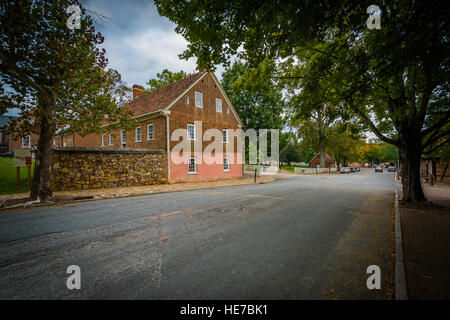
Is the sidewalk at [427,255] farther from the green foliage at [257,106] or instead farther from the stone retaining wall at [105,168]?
the green foliage at [257,106]

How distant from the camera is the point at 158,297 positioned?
97.5 inches

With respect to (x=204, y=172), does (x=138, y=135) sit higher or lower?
higher

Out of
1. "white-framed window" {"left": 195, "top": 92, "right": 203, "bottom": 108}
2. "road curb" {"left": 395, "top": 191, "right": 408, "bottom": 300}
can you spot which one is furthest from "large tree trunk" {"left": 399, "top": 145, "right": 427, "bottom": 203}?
"white-framed window" {"left": 195, "top": 92, "right": 203, "bottom": 108}

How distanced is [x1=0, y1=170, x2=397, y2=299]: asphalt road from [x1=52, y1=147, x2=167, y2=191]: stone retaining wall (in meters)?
5.58

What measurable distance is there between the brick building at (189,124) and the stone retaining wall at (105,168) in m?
1.21

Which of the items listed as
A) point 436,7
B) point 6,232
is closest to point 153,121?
point 6,232

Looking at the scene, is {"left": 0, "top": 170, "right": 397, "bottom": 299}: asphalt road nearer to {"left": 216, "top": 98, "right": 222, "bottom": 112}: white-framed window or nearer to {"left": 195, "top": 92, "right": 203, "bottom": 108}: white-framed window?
{"left": 195, "top": 92, "right": 203, "bottom": 108}: white-framed window

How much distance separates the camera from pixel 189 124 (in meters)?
18.4

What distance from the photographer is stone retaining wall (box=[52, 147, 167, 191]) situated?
38.3 ft

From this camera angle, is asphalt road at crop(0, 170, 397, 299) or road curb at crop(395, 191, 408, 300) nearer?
road curb at crop(395, 191, 408, 300)

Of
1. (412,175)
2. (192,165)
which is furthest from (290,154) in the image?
(412,175)

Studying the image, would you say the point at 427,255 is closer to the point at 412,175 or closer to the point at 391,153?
the point at 412,175

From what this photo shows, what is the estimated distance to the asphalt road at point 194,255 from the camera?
8.77 feet

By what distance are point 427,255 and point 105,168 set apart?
50.2ft
